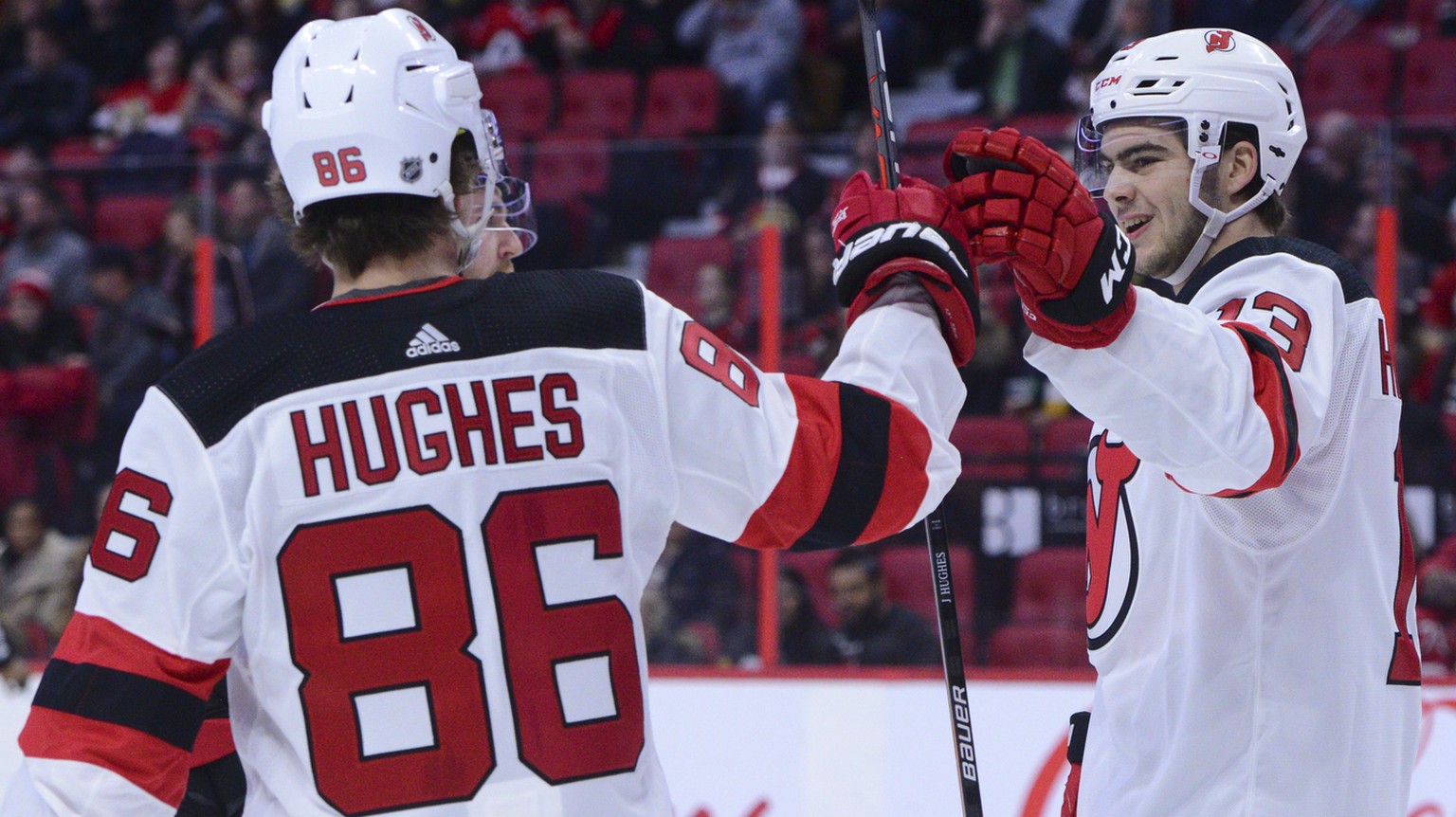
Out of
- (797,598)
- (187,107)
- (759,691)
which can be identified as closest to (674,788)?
(759,691)

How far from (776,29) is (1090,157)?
19.9ft

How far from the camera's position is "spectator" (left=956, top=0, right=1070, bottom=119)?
7.86 metres

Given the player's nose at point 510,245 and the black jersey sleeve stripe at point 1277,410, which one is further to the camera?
the player's nose at point 510,245

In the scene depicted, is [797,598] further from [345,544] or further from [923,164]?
[345,544]

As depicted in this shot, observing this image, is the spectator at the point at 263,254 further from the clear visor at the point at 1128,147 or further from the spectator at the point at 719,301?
the clear visor at the point at 1128,147

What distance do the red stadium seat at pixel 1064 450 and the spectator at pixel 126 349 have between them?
284 centimetres

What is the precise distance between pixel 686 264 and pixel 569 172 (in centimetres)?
51

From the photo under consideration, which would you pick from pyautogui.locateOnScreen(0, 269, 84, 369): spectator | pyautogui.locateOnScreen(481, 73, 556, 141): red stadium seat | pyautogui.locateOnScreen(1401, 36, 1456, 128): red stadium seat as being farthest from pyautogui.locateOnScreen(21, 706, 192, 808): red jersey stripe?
pyautogui.locateOnScreen(481, 73, 556, 141): red stadium seat

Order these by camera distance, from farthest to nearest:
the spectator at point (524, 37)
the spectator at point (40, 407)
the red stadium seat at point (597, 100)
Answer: the spectator at point (524, 37), the red stadium seat at point (597, 100), the spectator at point (40, 407)

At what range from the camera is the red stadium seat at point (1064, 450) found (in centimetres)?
518

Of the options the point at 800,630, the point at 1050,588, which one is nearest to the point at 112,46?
the point at 800,630

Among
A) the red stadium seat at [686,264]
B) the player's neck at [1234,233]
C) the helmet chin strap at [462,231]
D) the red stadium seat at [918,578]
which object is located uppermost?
the helmet chin strap at [462,231]

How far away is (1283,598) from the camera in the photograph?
230 centimetres

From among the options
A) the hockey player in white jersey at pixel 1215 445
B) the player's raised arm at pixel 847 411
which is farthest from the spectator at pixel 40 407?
the player's raised arm at pixel 847 411
